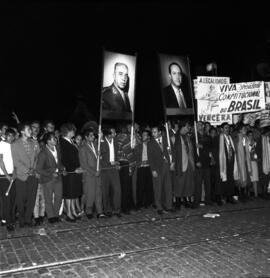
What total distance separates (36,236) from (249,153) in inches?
280

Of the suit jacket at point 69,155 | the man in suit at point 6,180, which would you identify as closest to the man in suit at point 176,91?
the suit jacket at point 69,155

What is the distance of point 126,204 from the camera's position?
9.55 metres

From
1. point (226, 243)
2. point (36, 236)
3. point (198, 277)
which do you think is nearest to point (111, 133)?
A: point (36, 236)

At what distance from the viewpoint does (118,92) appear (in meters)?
9.26

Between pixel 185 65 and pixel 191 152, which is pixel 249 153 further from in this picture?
pixel 185 65

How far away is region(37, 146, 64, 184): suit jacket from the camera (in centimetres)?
838

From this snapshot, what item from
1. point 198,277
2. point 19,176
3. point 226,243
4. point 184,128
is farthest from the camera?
point 184,128

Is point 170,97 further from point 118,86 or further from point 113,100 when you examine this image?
point 113,100

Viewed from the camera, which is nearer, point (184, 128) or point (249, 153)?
point (184, 128)

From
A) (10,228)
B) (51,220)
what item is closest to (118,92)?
(51,220)

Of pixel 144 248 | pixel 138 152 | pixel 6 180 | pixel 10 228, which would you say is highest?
pixel 138 152

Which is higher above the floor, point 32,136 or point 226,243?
point 32,136

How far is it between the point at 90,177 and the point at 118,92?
90.1 inches

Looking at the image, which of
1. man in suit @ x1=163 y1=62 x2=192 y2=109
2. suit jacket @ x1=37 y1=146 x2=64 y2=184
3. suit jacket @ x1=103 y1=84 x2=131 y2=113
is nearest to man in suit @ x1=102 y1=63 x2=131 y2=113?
suit jacket @ x1=103 y1=84 x2=131 y2=113
